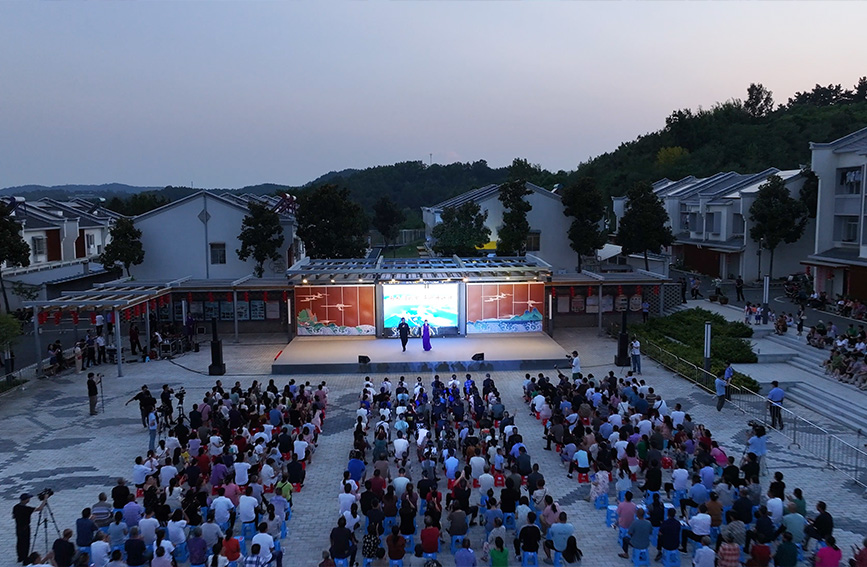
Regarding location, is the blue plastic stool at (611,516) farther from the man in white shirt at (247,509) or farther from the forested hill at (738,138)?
the forested hill at (738,138)

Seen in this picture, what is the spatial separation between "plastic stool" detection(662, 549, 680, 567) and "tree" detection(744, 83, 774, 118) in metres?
98.6

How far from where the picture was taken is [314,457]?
16.9 meters

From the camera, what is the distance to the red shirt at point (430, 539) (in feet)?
36.6

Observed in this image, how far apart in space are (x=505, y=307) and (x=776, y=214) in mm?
18999

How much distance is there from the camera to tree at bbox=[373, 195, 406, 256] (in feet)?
256

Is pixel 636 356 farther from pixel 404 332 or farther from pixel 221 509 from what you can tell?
pixel 221 509

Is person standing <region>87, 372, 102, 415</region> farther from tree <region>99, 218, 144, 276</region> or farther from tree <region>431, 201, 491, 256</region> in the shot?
tree <region>431, 201, 491, 256</region>

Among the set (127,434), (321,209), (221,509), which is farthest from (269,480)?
(321,209)

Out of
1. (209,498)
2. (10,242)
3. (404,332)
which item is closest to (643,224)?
(404,332)

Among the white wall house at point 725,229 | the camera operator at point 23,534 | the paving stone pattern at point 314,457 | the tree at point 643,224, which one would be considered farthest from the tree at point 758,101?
the camera operator at point 23,534

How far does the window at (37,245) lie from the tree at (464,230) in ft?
82.1

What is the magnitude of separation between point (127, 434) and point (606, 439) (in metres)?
12.8

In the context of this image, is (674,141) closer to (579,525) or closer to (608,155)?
(608,155)

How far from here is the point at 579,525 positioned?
43.4 feet
